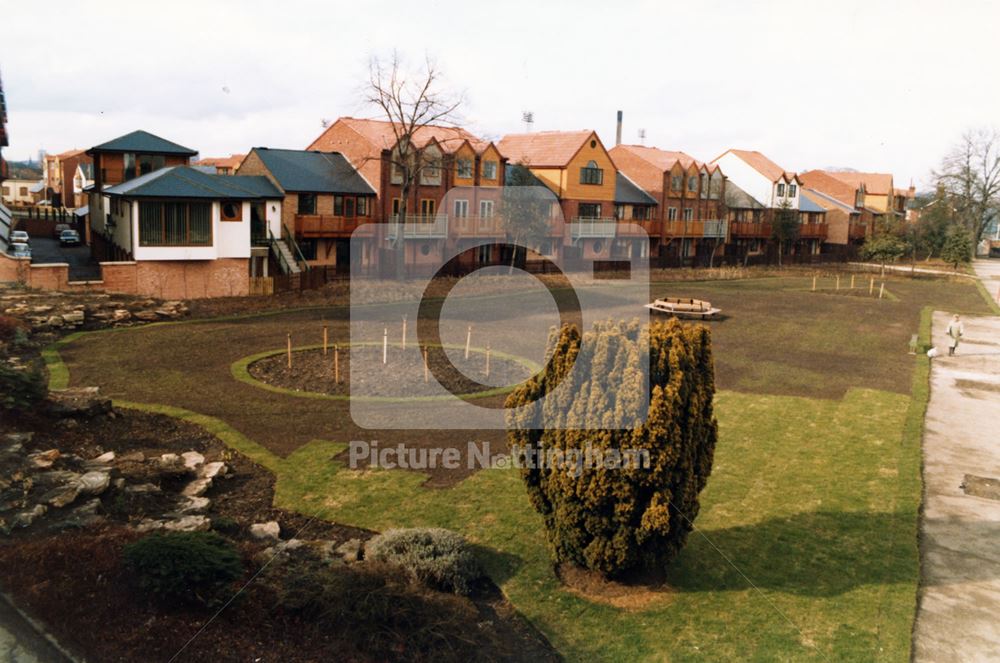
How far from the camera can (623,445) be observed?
1016cm

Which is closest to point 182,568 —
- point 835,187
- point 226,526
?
point 226,526

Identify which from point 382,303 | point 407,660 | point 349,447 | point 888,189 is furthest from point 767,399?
point 888,189

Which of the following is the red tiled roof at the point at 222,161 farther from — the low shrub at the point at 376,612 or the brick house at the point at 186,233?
the low shrub at the point at 376,612

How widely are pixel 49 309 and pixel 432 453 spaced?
19.9 meters

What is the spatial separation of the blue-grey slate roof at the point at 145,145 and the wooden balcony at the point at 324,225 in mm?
8400

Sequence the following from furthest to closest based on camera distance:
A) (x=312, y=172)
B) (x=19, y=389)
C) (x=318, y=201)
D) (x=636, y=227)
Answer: (x=636, y=227) → (x=312, y=172) → (x=318, y=201) → (x=19, y=389)

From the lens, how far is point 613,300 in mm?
43938

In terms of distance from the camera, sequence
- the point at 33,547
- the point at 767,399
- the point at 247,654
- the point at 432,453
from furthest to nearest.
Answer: the point at 767,399 < the point at 432,453 < the point at 33,547 < the point at 247,654

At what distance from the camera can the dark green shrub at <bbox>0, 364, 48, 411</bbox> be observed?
14.8 metres

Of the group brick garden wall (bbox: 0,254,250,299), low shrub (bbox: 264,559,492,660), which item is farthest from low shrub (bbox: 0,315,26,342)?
low shrub (bbox: 264,559,492,660)

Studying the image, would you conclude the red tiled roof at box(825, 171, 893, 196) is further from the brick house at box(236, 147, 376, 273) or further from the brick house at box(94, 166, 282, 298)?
the brick house at box(94, 166, 282, 298)

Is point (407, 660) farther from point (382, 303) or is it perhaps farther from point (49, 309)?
Answer: point (382, 303)

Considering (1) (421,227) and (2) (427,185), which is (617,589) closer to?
(1) (421,227)

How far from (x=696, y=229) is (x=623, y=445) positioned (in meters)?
62.0
